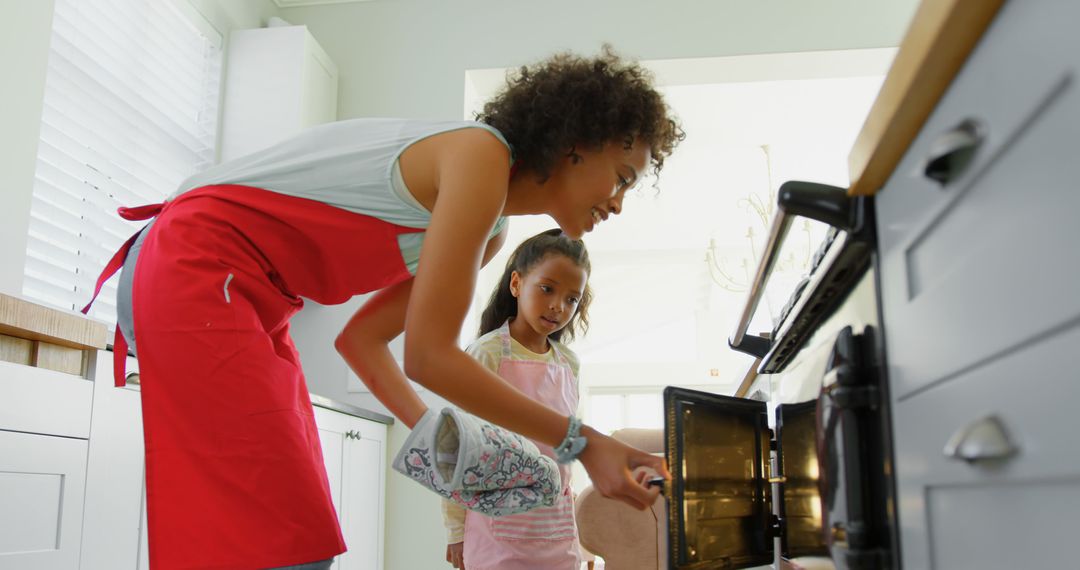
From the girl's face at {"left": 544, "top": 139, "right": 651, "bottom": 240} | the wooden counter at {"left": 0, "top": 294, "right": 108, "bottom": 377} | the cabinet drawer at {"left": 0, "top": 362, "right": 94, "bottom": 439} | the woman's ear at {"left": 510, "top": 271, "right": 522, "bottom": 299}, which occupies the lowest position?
the cabinet drawer at {"left": 0, "top": 362, "right": 94, "bottom": 439}

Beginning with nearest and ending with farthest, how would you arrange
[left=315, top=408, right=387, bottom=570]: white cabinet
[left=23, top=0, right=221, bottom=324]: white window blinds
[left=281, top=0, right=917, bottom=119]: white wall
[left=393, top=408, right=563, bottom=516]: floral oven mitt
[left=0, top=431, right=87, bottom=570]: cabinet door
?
[left=393, top=408, right=563, bottom=516]: floral oven mitt → [left=0, top=431, right=87, bottom=570]: cabinet door → [left=23, top=0, right=221, bottom=324]: white window blinds → [left=315, top=408, right=387, bottom=570]: white cabinet → [left=281, top=0, right=917, bottom=119]: white wall

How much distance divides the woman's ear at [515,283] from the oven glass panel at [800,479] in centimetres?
103

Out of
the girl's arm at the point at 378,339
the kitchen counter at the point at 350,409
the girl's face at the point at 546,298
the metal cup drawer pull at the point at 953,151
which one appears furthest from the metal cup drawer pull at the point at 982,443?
the kitchen counter at the point at 350,409

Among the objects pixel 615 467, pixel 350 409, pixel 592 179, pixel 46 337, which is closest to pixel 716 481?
pixel 615 467

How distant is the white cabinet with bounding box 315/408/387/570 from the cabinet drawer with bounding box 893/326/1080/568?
2297mm

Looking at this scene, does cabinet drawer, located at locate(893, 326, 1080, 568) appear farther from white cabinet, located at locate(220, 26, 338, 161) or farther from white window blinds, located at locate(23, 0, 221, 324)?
white cabinet, located at locate(220, 26, 338, 161)

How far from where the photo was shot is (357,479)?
3125 mm

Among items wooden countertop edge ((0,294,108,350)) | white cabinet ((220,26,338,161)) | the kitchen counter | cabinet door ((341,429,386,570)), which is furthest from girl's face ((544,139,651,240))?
white cabinet ((220,26,338,161))

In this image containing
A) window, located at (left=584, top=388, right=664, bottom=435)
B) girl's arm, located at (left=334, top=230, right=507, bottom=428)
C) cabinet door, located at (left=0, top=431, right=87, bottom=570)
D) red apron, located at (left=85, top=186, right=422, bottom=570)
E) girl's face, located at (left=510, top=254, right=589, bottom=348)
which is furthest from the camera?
window, located at (left=584, top=388, right=664, bottom=435)

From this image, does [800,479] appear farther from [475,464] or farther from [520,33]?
[520,33]

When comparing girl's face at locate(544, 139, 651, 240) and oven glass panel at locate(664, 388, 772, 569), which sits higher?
girl's face at locate(544, 139, 651, 240)

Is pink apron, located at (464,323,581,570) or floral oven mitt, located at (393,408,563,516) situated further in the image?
pink apron, located at (464,323,581,570)

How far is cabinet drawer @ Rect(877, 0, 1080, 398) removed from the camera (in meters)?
0.40

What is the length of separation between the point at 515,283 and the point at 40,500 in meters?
1.13
